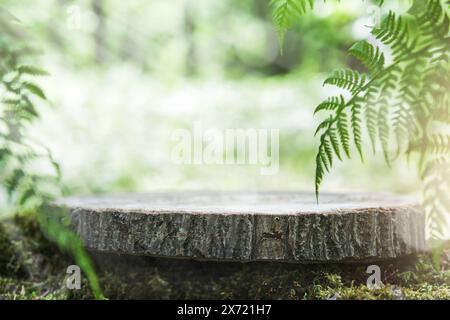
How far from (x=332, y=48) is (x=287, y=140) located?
1.93 metres

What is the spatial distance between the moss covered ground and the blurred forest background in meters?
0.92

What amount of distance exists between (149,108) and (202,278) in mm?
3057

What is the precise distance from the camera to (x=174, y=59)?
802cm

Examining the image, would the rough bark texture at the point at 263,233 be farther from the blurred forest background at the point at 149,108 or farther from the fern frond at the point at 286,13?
the blurred forest background at the point at 149,108

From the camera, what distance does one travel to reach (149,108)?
4.35 meters

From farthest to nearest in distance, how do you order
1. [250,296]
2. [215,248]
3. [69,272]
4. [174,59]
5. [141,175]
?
[174,59] → [141,175] → [69,272] → [250,296] → [215,248]

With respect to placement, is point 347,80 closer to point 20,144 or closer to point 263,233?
point 263,233

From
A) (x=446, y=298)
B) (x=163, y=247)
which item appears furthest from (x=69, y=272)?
(x=446, y=298)

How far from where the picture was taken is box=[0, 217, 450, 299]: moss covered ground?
1.28 m

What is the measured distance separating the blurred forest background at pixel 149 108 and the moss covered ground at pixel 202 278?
0.92 m

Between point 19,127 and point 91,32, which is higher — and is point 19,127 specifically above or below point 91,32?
below

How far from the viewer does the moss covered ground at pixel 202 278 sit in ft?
4.21

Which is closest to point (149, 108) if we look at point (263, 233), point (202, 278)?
point (202, 278)

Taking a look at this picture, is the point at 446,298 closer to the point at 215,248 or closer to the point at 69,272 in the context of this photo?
the point at 215,248
